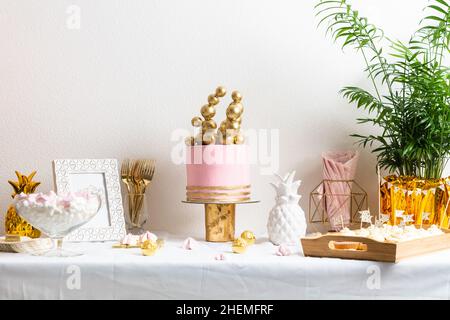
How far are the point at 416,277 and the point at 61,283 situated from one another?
74 centimetres

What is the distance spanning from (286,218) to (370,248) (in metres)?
0.32

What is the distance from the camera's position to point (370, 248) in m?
1.39

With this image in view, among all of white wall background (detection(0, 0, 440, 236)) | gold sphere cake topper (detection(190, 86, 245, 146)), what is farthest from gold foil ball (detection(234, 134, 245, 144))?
white wall background (detection(0, 0, 440, 236))

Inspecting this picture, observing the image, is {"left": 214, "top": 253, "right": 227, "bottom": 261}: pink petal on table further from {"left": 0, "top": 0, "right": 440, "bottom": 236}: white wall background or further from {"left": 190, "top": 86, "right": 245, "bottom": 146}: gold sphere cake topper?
{"left": 0, "top": 0, "right": 440, "bottom": 236}: white wall background

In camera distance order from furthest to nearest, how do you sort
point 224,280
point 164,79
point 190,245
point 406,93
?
point 164,79
point 406,93
point 190,245
point 224,280

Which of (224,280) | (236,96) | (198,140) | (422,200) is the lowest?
(224,280)

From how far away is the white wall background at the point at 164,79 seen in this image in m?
1.94

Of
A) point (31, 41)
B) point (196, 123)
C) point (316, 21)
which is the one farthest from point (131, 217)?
point (316, 21)

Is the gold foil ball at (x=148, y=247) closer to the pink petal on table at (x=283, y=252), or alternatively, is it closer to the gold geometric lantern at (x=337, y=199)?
the pink petal on table at (x=283, y=252)

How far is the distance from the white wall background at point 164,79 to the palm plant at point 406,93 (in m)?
0.05

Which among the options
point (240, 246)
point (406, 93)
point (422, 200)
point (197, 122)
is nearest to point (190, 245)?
point (240, 246)

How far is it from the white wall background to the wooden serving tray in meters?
0.49

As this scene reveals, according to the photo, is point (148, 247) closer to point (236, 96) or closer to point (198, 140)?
point (198, 140)
